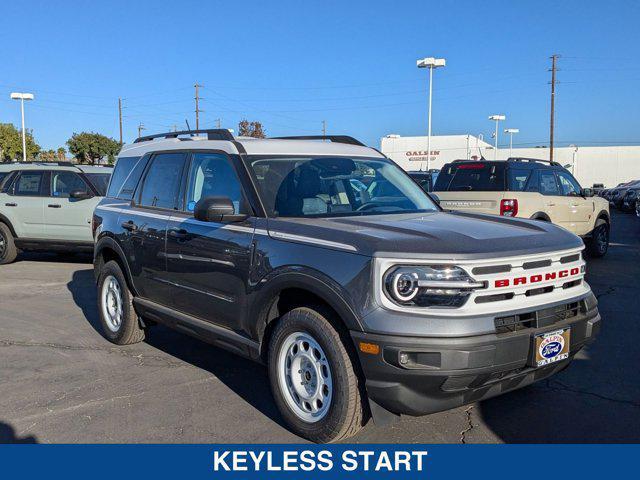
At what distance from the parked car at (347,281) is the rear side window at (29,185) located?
24.1 feet

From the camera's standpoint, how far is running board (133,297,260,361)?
429 centimetres

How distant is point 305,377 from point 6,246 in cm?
1005

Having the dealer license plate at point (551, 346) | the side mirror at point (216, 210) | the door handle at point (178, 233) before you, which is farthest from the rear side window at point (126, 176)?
the dealer license plate at point (551, 346)

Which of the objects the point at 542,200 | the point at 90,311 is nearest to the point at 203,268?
the point at 90,311

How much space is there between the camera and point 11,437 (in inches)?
159

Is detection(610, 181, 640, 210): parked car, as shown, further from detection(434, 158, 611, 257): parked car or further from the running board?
the running board

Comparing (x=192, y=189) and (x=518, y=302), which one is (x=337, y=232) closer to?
(x=518, y=302)

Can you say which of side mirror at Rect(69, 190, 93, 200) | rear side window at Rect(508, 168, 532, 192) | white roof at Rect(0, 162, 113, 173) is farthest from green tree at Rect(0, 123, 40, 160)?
rear side window at Rect(508, 168, 532, 192)

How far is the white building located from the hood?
57757 mm

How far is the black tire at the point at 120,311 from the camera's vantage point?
19.3ft

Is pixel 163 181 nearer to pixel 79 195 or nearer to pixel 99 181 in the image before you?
pixel 79 195

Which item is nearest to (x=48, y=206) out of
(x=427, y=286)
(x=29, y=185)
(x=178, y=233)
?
(x=29, y=185)

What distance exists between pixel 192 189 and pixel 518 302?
2.83 m

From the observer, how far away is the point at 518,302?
11.5ft
